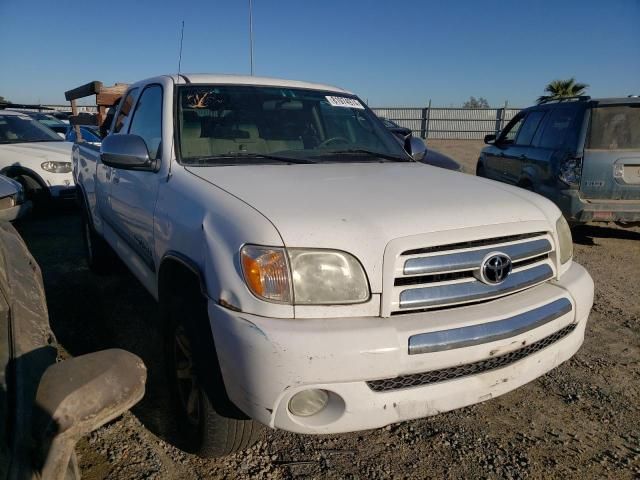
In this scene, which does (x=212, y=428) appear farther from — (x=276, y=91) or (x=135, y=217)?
(x=276, y=91)

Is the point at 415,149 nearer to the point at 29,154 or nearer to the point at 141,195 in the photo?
the point at 141,195

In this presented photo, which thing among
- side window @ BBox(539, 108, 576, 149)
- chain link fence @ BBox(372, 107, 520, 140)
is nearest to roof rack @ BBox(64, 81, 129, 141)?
side window @ BBox(539, 108, 576, 149)

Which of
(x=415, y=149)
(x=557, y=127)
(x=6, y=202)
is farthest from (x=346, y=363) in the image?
(x=557, y=127)

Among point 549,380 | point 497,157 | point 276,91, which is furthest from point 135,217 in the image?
point 497,157

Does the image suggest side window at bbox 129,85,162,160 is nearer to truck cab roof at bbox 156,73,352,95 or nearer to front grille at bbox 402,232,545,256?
truck cab roof at bbox 156,73,352,95

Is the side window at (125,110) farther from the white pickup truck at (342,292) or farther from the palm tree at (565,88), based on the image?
the palm tree at (565,88)

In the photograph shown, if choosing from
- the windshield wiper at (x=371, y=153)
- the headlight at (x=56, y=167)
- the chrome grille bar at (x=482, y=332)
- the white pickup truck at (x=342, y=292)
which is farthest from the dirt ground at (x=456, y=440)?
the headlight at (x=56, y=167)

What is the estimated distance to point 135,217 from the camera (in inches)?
118

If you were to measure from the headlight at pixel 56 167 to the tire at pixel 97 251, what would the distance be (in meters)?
3.43

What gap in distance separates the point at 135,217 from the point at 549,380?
8.91 feet

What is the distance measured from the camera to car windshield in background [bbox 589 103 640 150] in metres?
5.37

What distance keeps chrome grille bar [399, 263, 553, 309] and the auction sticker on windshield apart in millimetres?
1930

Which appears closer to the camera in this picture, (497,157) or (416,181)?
(416,181)

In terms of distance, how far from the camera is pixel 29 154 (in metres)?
7.67
